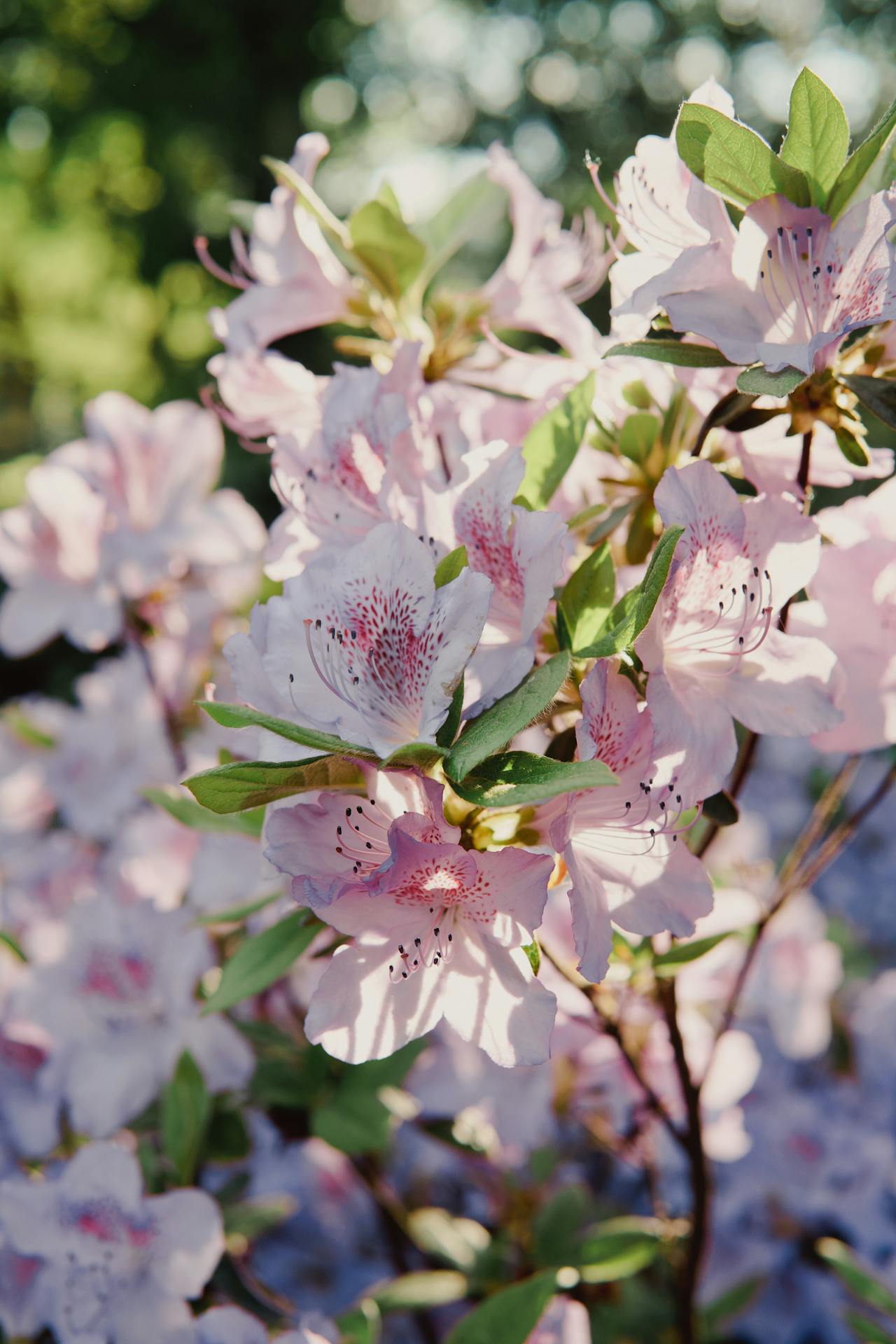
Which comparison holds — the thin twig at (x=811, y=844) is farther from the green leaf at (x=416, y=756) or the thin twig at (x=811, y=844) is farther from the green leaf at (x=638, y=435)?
the green leaf at (x=416, y=756)

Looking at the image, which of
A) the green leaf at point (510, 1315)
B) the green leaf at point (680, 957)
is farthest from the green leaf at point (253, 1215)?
the green leaf at point (680, 957)

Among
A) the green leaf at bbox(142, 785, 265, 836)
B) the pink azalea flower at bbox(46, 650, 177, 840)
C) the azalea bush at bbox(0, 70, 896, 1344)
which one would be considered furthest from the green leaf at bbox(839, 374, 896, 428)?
the pink azalea flower at bbox(46, 650, 177, 840)

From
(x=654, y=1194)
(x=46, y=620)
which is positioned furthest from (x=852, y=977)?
(x=46, y=620)

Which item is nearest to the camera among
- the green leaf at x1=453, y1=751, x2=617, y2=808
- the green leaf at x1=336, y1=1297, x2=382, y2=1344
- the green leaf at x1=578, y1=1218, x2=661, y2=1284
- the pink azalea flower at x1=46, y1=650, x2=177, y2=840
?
the green leaf at x1=453, y1=751, x2=617, y2=808

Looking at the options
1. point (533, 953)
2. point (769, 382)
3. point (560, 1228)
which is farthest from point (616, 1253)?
point (769, 382)

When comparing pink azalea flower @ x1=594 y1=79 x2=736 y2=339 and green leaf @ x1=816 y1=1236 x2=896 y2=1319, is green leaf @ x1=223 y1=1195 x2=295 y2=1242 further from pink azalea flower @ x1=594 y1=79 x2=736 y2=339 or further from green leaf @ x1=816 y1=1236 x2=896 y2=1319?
pink azalea flower @ x1=594 y1=79 x2=736 y2=339

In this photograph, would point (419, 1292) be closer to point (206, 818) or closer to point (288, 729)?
point (206, 818)
